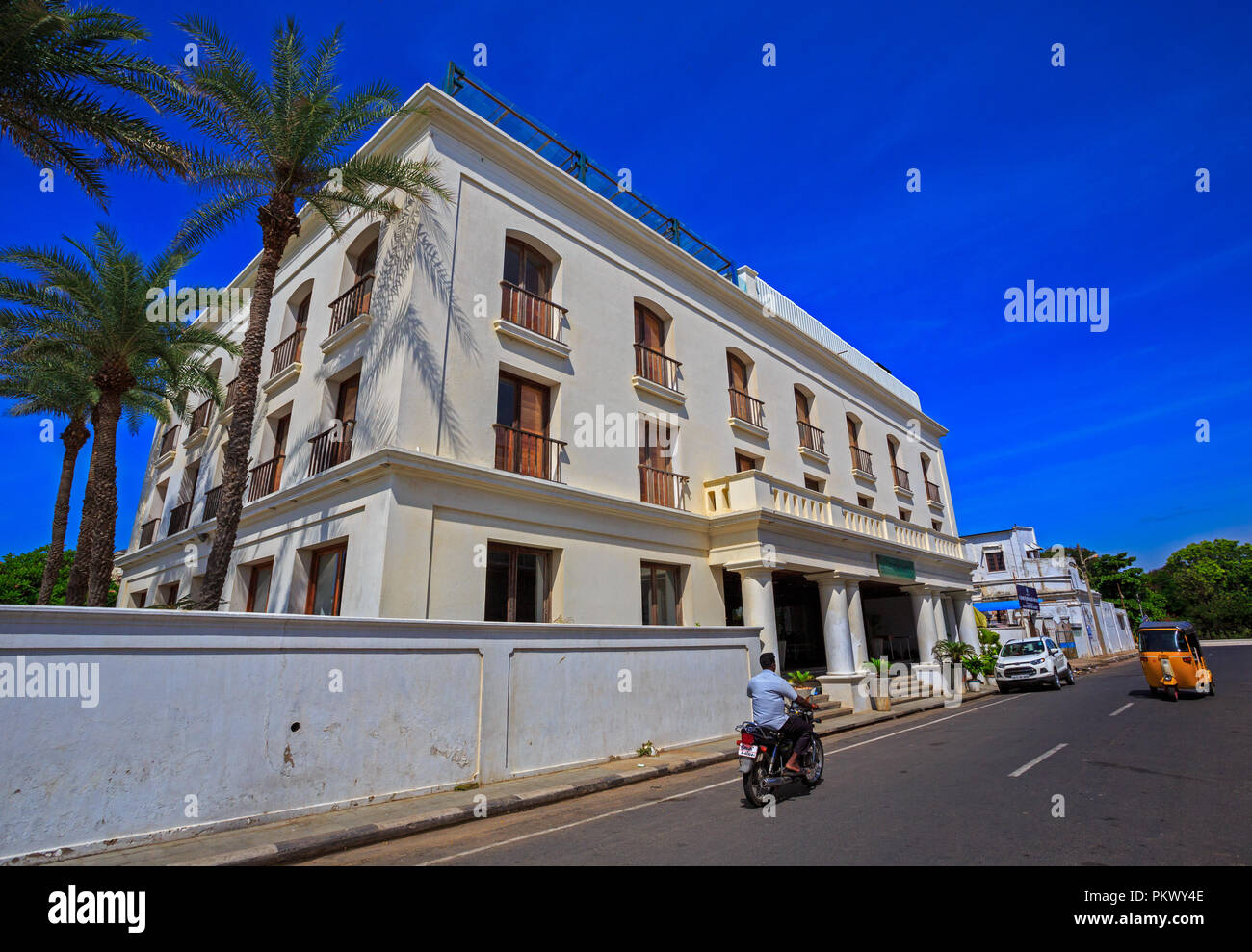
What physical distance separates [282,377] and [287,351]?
121 centimetres

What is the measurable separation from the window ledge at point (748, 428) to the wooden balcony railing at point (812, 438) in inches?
96.7

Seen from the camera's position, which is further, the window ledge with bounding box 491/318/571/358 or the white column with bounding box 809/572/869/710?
the white column with bounding box 809/572/869/710

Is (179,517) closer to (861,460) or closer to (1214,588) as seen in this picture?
(861,460)

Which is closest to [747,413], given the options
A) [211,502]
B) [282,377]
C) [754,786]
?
[282,377]

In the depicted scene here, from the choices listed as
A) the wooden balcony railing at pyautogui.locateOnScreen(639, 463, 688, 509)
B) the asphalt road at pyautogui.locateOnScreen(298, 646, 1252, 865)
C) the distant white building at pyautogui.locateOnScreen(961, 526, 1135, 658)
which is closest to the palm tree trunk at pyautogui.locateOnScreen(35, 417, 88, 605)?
the wooden balcony railing at pyautogui.locateOnScreen(639, 463, 688, 509)

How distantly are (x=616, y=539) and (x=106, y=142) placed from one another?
1161cm

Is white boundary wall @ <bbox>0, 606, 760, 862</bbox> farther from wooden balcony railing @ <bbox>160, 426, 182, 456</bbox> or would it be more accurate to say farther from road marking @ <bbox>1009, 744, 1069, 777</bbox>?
wooden balcony railing @ <bbox>160, 426, 182, 456</bbox>

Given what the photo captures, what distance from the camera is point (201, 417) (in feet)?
66.6

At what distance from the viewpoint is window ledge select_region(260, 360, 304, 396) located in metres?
15.0

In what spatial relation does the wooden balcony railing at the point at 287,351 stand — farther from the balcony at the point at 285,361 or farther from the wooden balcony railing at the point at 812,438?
the wooden balcony railing at the point at 812,438

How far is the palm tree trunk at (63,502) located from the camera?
62.2 feet

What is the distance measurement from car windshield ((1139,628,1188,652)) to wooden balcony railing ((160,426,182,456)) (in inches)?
1194
